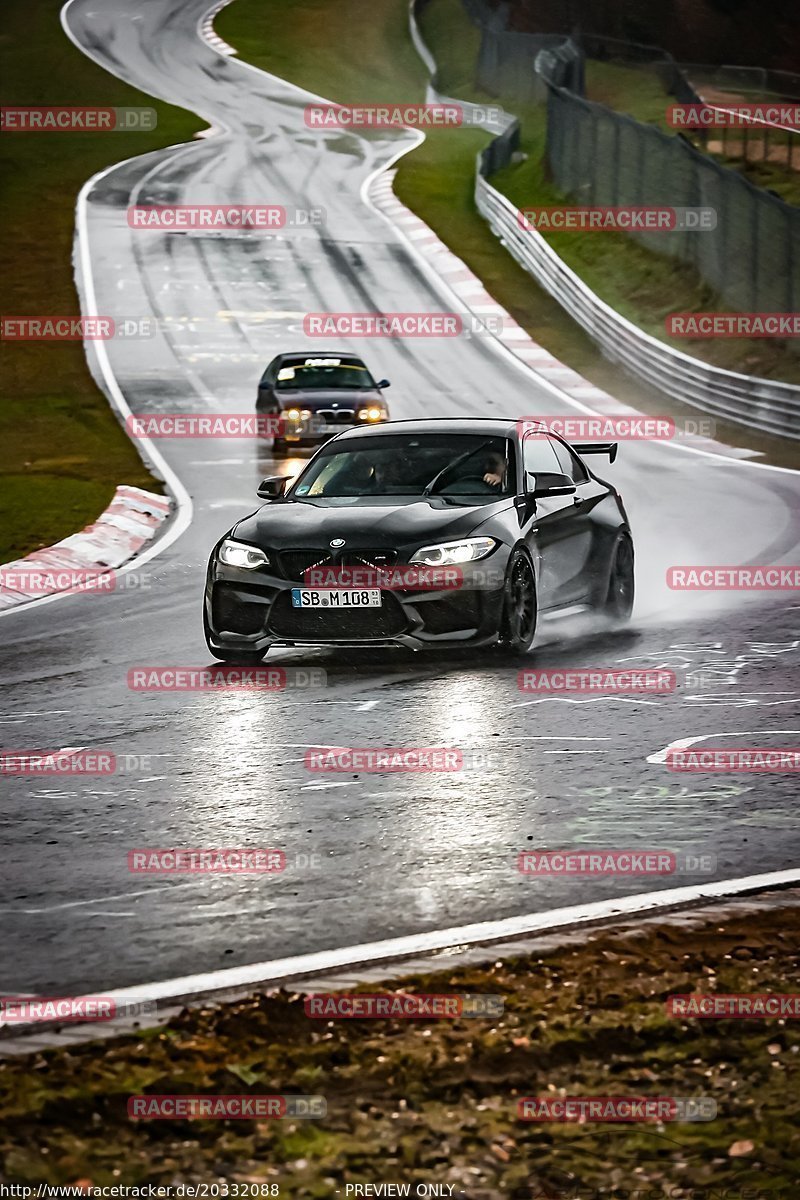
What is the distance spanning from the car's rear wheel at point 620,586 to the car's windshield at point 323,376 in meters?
14.3

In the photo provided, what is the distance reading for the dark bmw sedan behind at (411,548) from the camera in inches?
451

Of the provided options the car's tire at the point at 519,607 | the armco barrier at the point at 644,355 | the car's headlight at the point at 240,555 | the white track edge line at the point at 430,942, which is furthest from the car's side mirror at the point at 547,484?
the armco barrier at the point at 644,355

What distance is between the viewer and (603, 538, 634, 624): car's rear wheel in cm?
1348

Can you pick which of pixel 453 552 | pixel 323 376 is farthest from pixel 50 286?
pixel 453 552

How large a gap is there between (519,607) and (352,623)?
1.11 m

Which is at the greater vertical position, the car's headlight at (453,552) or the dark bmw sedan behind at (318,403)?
the car's headlight at (453,552)

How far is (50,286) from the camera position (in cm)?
4219

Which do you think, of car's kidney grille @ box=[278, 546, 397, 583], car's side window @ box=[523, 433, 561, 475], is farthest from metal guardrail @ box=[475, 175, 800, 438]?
car's kidney grille @ box=[278, 546, 397, 583]

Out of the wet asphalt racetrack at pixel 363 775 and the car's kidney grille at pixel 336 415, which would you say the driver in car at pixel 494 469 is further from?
the car's kidney grille at pixel 336 415

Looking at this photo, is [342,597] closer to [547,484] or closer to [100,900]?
[547,484]

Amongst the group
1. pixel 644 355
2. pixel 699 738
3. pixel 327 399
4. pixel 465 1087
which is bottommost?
pixel 644 355

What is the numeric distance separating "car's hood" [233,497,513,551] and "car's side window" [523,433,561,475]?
74 centimetres

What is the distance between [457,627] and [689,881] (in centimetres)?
456

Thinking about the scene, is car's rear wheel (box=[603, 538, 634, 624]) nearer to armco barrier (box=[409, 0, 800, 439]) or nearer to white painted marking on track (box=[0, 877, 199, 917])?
white painted marking on track (box=[0, 877, 199, 917])
